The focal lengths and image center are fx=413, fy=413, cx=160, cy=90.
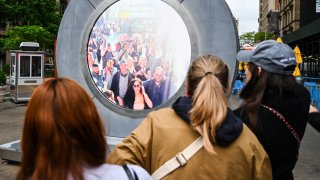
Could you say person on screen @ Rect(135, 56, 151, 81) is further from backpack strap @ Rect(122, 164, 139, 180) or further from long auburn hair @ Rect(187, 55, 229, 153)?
backpack strap @ Rect(122, 164, 139, 180)

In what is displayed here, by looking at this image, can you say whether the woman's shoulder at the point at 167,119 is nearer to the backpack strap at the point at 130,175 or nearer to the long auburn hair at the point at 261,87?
the backpack strap at the point at 130,175

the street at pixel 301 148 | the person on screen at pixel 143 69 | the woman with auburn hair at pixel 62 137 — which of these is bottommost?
the street at pixel 301 148

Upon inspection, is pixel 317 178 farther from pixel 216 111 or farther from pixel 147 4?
pixel 216 111

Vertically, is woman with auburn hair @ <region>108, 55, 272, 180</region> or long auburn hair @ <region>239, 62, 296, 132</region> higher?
long auburn hair @ <region>239, 62, 296, 132</region>

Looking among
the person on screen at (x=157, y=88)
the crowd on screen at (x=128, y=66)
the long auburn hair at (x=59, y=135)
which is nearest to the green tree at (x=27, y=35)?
the crowd on screen at (x=128, y=66)

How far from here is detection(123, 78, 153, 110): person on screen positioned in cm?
655

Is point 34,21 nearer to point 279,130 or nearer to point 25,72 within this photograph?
point 25,72

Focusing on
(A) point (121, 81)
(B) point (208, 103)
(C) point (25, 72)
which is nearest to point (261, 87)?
(B) point (208, 103)

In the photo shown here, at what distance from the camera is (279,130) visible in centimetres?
227

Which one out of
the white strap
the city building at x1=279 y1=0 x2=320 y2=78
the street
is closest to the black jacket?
the white strap

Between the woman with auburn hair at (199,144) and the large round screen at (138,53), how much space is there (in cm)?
435

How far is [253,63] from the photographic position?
240 cm

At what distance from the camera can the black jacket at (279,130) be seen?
7.36ft

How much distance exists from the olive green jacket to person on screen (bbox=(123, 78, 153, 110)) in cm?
463
